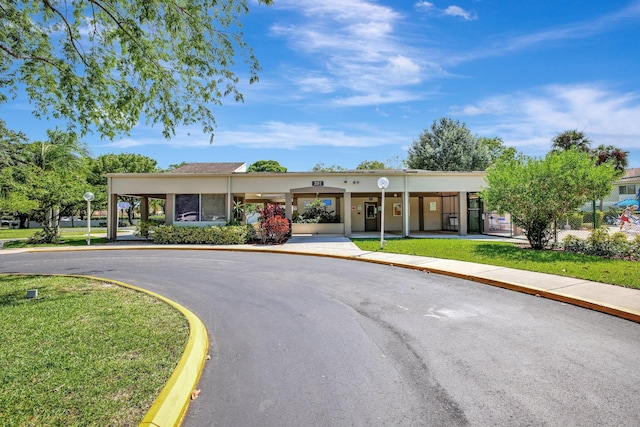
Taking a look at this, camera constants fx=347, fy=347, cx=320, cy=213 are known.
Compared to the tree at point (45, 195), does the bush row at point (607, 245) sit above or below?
below

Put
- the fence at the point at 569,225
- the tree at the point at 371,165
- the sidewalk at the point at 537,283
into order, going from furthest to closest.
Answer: the tree at the point at 371,165
the fence at the point at 569,225
the sidewalk at the point at 537,283

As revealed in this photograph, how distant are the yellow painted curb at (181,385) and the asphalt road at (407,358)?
0.37ft

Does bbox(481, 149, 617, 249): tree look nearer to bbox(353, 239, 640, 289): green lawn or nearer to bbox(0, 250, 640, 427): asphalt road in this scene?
bbox(353, 239, 640, 289): green lawn

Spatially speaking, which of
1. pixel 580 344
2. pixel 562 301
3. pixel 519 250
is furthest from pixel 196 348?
pixel 519 250

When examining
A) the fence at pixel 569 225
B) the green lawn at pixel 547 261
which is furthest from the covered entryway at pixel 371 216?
the green lawn at pixel 547 261

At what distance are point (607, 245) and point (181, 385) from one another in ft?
41.9

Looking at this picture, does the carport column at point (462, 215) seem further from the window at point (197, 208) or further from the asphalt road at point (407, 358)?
the window at point (197, 208)

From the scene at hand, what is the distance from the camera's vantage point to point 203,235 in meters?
18.0

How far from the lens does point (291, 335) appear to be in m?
4.79

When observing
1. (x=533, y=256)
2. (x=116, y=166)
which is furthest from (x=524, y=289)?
(x=116, y=166)

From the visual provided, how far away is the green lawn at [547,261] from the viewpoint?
7.74 metres

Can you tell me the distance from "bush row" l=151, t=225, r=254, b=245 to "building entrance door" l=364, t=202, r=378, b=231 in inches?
394

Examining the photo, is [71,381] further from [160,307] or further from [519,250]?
[519,250]

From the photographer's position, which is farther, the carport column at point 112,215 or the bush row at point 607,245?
the carport column at point 112,215
